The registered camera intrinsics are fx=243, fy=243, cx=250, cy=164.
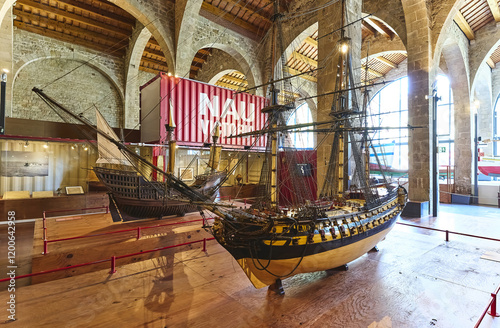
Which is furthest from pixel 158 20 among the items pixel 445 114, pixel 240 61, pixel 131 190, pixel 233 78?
pixel 445 114

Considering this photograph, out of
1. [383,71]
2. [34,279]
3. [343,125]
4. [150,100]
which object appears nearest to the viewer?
[34,279]

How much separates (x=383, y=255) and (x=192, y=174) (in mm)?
9685

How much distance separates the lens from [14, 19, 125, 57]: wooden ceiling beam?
47.8ft

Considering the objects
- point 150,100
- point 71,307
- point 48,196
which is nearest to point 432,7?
point 150,100

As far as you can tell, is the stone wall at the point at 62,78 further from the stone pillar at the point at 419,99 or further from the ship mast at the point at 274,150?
the stone pillar at the point at 419,99

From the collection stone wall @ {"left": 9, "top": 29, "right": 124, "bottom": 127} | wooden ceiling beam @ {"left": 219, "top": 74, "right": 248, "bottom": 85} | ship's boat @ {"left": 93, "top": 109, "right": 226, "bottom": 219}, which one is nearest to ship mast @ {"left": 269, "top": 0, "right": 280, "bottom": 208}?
ship's boat @ {"left": 93, "top": 109, "right": 226, "bottom": 219}

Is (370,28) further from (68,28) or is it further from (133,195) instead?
(68,28)

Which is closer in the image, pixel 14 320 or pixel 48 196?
pixel 14 320

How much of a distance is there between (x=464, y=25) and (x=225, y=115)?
14563 millimetres

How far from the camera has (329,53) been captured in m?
8.82

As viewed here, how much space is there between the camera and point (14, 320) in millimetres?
3043

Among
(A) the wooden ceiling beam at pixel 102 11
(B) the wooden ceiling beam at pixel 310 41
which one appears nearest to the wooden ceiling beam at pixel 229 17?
(B) the wooden ceiling beam at pixel 310 41

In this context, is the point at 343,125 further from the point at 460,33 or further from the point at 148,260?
the point at 460,33

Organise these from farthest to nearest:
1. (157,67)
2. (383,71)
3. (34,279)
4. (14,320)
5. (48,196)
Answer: (383,71) → (157,67) → (48,196) → (34,279) → (14,320)
